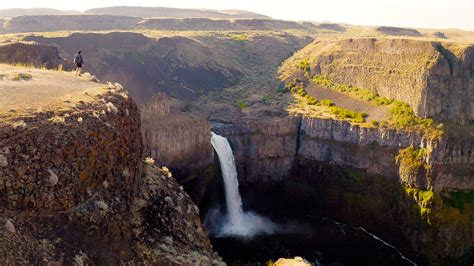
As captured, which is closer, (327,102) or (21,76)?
(21,76)

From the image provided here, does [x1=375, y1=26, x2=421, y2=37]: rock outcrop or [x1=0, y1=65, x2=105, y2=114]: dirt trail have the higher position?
[x1=375, y1=26, x2=421, y2=37]: rock outcrop

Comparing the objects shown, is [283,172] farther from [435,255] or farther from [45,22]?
[45,22]

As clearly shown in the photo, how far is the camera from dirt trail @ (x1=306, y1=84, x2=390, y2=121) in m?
48.7

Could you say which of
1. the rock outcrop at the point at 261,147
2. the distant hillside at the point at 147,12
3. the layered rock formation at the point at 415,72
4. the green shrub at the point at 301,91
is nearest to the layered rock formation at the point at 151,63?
the rock outcrop at the point at 261,147

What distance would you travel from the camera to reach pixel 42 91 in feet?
67.9

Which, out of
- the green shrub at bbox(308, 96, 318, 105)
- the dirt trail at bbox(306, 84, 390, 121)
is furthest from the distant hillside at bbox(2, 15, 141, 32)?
the green shrub at bbox(308, 96, 318, 105)

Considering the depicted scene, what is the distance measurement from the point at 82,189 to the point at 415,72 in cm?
4070

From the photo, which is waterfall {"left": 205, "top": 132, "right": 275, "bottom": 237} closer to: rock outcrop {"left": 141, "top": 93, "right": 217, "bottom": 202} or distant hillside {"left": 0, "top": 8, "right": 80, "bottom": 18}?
rock outcrop {"left": 141, "top": 93, "right": 217, "bottom": 202}

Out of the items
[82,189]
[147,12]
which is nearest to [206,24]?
[147,12]

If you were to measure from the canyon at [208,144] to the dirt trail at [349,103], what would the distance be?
1.41 feet

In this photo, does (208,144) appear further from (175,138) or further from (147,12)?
(147,12)

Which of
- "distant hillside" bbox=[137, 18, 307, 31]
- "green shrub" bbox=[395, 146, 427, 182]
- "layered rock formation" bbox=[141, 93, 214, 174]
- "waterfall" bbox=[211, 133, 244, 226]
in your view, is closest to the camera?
"green shrub" bbox=[395, 146, 427, 182]

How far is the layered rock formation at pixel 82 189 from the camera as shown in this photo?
47.3 feet

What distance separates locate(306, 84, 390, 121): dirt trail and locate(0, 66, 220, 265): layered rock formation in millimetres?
31709
